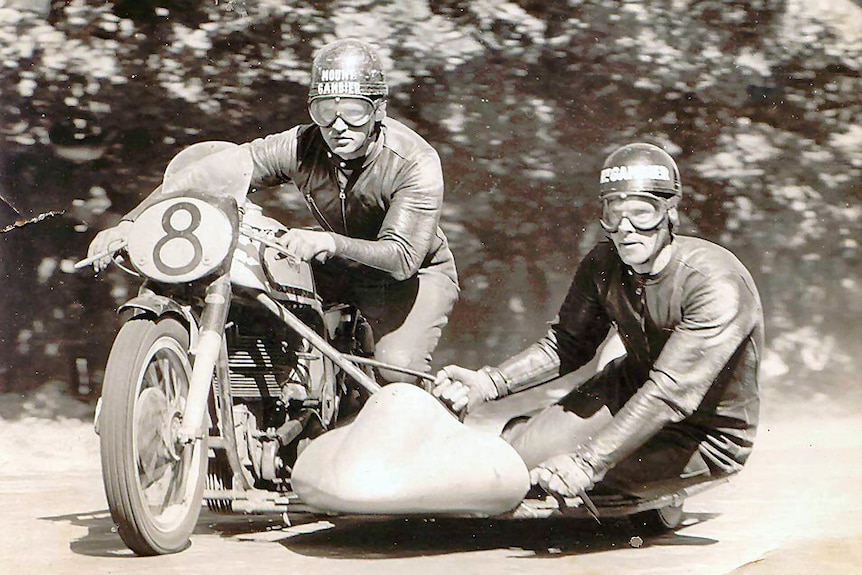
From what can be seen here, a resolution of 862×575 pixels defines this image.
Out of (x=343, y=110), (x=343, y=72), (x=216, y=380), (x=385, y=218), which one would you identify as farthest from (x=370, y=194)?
(x=216, y=380)

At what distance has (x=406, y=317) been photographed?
3.97 metres

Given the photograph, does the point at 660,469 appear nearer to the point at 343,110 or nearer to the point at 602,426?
→ the point at 602,426

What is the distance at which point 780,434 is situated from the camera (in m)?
5.57

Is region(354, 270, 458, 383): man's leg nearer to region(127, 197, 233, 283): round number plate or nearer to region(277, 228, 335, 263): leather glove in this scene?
region(277, 228, 335, 263): leather glove

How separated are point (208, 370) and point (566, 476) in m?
0.93

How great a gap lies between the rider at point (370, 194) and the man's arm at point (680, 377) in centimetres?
85

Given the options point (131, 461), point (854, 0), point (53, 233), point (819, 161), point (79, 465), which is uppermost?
point (854, 0)

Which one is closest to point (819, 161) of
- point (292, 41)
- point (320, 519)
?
point (292, 41)

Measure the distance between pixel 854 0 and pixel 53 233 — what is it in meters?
3.58

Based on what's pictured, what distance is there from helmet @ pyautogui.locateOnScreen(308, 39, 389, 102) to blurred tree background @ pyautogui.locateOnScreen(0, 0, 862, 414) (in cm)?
189

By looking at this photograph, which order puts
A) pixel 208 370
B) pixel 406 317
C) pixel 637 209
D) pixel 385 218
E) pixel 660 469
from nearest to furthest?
1. pixel 208 370
2. pixel 637 209
3. pixel 660 469
4. pixel 385 218
5. pixel 406 317

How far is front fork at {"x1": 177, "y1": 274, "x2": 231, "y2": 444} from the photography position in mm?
2975

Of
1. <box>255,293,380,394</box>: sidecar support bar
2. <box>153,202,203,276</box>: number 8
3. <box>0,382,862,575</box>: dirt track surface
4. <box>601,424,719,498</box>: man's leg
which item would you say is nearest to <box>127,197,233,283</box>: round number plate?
<box>153,202,203,276</box>: number 8

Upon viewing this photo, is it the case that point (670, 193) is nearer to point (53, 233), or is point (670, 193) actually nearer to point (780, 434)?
point (780, 434)
